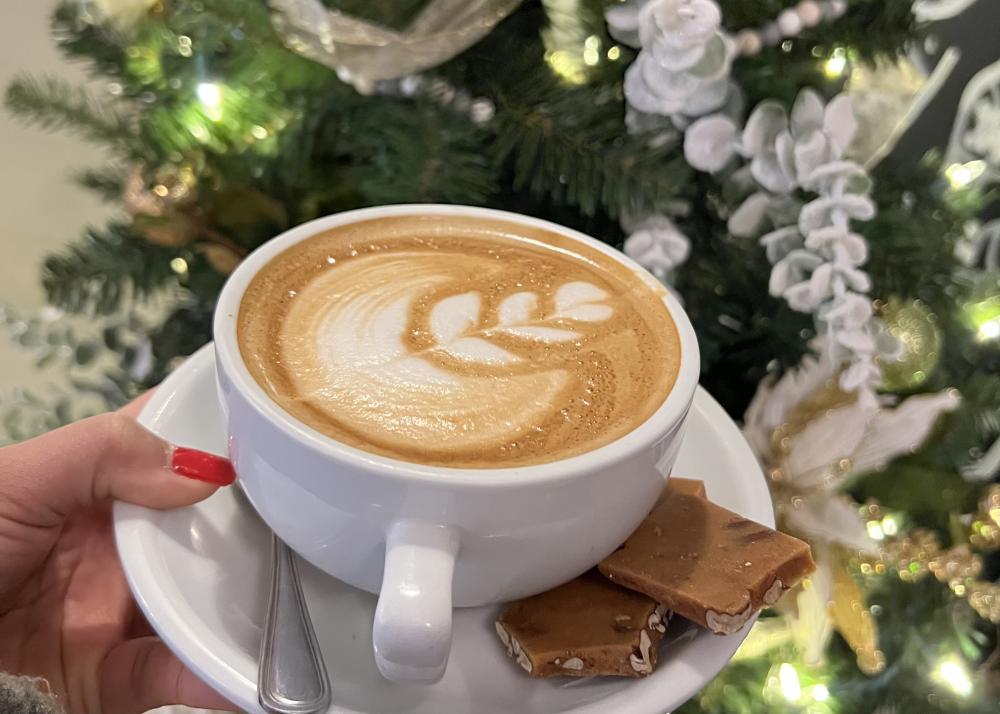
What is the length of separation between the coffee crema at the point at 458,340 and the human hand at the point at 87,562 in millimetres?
134

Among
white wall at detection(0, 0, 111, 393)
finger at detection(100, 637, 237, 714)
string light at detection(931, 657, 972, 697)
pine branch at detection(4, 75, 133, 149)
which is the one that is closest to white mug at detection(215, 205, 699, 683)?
finger at detection(100, 637, 237, 714)

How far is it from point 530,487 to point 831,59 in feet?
1.97

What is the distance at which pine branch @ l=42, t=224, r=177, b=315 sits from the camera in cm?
89

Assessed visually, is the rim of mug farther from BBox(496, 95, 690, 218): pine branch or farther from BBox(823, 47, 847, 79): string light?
BBox(823, 47, 847, 79): string light

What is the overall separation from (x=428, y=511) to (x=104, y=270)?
0.62m

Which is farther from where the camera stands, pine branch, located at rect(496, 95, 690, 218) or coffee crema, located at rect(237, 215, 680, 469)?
pine branch, located at rect(496, 95, 690, 218)

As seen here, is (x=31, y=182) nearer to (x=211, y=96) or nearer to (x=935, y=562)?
(x=211, y=96)

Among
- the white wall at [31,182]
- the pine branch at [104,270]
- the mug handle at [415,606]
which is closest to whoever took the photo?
the mug handle at [415,606]

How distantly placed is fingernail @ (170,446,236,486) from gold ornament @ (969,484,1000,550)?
2.62ft

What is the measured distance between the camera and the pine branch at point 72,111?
905mm

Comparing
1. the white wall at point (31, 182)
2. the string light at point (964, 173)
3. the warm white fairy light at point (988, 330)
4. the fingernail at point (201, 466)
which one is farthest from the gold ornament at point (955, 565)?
the white wall at point (31, 182)

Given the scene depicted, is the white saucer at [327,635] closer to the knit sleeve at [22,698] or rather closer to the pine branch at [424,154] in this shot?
the knit sleeve at [22,698]

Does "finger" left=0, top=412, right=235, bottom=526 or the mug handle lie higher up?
the mug handle

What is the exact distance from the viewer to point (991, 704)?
3.08ft
